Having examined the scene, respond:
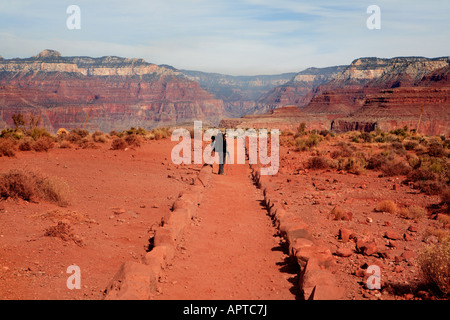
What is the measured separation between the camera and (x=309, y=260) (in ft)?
20.1

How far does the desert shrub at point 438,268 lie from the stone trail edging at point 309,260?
4.31ft

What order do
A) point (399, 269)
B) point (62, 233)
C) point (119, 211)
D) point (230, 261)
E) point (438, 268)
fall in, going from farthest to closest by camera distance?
point (119, 211) → point (230, 261) → point (62, 233) → point (399, 269) → point (438, 268)

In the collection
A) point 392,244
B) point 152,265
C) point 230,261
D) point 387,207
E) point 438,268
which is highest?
point 438,268

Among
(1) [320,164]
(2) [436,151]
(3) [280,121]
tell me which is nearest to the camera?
(1) [320,164]

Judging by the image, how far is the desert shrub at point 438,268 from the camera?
523 centimetres

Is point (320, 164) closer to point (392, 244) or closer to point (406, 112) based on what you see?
point (392, 244)

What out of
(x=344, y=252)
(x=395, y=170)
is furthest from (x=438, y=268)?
(x=395, y=170)

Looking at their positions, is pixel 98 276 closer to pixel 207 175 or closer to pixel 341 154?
pixel 207 175

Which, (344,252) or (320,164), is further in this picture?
(320,164)

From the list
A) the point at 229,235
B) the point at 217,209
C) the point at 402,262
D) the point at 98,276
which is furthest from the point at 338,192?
the point at 98,276

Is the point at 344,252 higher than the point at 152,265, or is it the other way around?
the point at 152,265

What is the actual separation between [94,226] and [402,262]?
20.5 ft

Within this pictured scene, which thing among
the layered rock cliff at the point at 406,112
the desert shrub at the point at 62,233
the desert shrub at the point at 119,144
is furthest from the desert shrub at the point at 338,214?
the layered rock cliff at the point at 406,112

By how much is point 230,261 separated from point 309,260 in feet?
6.13
